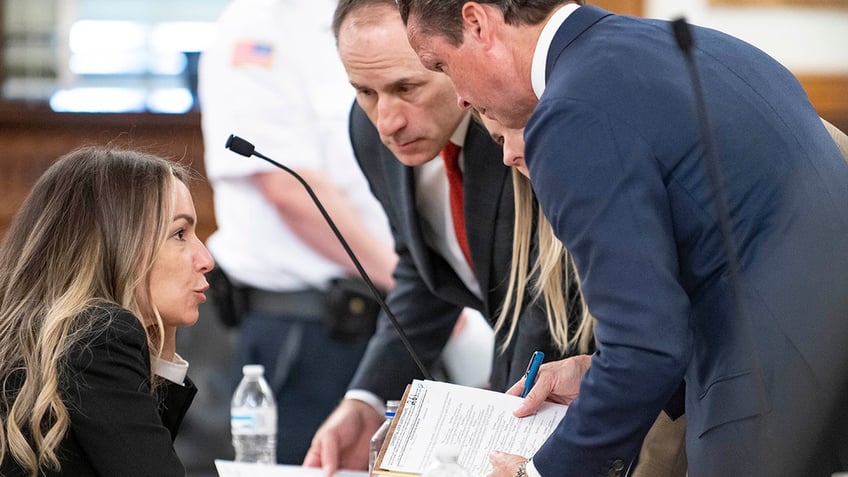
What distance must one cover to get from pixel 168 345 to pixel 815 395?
3.07 feet

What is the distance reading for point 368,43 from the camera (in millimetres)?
1961

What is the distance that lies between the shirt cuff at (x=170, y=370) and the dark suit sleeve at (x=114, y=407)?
163mm

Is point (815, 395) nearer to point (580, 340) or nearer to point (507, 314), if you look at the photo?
point (580, 340)

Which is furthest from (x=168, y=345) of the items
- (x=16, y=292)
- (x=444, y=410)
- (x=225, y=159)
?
(x=225, y=159)

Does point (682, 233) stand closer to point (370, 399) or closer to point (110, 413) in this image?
point (110, 413)

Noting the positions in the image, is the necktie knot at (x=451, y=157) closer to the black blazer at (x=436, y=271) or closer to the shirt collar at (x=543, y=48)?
the black blazer at (x=436, y=271)

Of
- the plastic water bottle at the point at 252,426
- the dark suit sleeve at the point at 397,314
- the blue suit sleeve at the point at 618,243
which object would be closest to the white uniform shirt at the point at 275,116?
the plastic water bottle at the point at 252,426

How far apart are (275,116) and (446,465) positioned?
1.84m

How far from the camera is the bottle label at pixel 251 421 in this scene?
237cm

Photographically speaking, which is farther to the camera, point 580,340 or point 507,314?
point 507,314

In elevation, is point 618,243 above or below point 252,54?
above

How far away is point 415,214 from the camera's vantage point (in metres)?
2.16

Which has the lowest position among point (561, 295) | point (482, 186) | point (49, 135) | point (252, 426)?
point (49, 135)

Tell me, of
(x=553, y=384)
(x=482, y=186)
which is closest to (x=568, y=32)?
(x=553, y=384)
